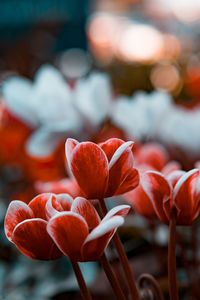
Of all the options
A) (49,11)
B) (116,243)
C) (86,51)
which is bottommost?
(86,51)

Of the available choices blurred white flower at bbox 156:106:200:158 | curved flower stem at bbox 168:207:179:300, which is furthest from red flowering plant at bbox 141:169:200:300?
blurred white flower at bbox 156:106:200:158

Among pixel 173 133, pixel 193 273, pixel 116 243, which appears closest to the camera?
pixel 116 243

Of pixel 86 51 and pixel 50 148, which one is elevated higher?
pixel 50 148

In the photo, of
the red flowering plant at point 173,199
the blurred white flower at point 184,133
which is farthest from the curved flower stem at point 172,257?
the blurred white flower at point 184,133

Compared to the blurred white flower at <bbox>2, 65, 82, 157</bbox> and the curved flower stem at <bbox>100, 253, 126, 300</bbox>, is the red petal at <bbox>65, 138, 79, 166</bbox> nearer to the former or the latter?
the curved flower stem at <bbox>100, 253, 126, 300</bbox>

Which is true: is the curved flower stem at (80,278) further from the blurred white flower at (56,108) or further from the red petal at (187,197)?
the blurred white flower at (56,108)

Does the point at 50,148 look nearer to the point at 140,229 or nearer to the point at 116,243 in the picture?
the point at 140,229

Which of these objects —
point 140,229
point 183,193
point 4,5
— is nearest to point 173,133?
point 140,229
